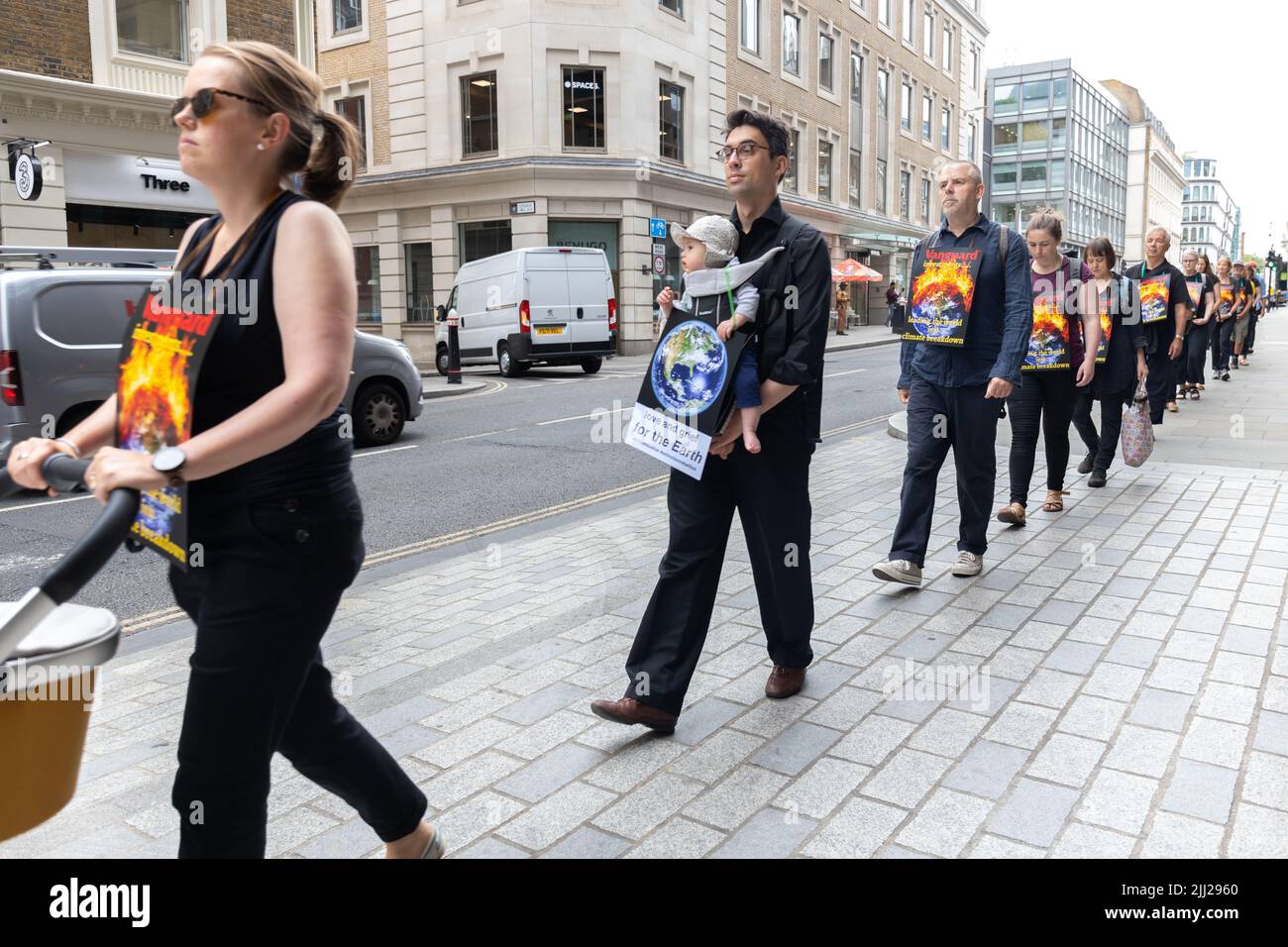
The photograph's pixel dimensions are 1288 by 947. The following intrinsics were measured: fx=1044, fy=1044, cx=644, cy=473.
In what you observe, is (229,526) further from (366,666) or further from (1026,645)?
(1026,645)

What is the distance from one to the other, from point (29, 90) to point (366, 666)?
17514 millimetres

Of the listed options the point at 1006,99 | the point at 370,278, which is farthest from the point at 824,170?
the point at 1006,99

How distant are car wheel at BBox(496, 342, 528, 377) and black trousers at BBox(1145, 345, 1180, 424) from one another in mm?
12652

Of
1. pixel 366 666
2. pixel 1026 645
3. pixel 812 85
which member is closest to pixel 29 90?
pixel 366 666

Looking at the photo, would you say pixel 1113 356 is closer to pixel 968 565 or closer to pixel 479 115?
pixel 968 565

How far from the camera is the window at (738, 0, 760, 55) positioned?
3172cm

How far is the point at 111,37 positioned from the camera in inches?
733

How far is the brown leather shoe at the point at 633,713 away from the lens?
11.3 ft

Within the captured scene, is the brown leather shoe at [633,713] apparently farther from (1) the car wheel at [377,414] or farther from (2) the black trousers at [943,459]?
(1) the car wheel at [377,414]

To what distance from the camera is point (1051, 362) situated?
22.6 feet

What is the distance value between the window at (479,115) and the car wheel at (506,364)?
28.6 ft

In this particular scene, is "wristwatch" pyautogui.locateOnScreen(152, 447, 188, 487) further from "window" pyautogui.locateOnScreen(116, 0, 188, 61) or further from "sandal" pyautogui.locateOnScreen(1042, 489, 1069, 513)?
"window" pyautogui.locateOnScreen(116, 0, 188, 61)

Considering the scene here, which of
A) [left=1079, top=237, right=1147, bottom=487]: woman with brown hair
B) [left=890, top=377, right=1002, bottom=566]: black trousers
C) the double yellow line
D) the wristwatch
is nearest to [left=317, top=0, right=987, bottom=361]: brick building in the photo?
[left=1079, top=237, right=1147, bottom=487]: woman with brown hair

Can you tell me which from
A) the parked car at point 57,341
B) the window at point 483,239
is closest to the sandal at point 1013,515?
the parked car at point 57,341
